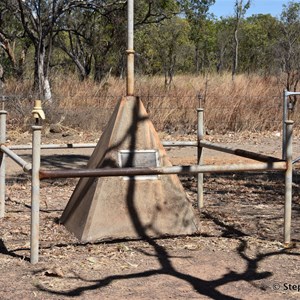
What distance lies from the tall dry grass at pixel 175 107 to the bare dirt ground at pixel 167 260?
27.8 ft

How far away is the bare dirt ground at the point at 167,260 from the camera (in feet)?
13.3

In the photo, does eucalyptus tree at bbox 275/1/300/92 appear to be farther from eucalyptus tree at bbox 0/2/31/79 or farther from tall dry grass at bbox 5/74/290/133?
eucalyptus tree at bbox 0/2/31/79

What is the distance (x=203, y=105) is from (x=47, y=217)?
1044cm

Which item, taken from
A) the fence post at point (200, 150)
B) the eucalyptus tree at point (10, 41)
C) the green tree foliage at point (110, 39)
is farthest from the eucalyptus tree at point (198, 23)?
the fence post at point (200, 150)

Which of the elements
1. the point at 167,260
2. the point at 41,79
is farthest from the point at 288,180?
the point at 41,79

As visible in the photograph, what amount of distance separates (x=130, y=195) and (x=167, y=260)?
79 cm

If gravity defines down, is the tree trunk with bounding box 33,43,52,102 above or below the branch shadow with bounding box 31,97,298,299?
above

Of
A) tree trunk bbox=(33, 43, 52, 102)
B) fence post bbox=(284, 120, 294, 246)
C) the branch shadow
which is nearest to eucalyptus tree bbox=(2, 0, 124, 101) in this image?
tree trunk bbox=(33, 43, 52, 102)

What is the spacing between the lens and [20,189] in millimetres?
7996

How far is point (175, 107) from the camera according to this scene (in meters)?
16.3

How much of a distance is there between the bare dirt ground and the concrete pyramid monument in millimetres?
126

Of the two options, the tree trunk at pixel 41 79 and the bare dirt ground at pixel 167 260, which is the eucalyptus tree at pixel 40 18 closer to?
the tree trunk at pixel 41 79

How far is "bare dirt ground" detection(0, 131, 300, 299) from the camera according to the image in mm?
4039

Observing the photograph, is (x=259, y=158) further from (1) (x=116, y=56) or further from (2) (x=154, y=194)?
(1) (x=116, y=56)
